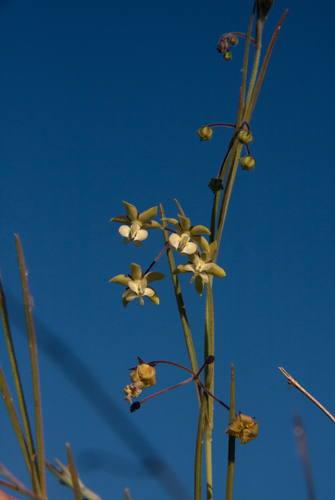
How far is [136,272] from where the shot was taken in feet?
2.42

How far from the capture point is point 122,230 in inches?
30.4

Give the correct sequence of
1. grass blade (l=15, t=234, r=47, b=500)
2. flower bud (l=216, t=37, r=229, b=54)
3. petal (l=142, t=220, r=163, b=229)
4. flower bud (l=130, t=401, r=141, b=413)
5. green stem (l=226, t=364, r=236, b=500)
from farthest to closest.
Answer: flower bud (l=216, t=37, r=229, b=54) < petal (l=142, t=220, r=163, b=229) < flower bud (l=130, t=401, r=141, b=413) < green stem (l=226, t=364, r=236, b=500) < grass blade (l=15, t=234, r=47, b=500)

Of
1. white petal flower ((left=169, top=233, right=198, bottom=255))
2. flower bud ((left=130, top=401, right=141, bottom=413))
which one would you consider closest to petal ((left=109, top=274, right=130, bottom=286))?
white petal flower ((left=169, top=233, right=198, bottom=255))

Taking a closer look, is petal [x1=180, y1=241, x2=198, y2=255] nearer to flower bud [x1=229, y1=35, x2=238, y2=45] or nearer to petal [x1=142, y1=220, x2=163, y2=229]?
petal [x1=142, y1=220, x2=163, y2=229]

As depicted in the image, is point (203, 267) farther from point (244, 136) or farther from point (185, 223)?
point (244, 136)

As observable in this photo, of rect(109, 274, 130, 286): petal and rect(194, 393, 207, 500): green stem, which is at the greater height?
rect(109, 274, 130, 286): petal

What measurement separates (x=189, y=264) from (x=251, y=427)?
0.25 meters

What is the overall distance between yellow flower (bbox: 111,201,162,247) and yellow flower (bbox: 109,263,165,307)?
0.06 meters

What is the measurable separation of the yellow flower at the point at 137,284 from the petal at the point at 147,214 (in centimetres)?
8

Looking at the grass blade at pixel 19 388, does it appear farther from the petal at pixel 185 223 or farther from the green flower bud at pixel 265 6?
the green flower bud at pixel 265 6

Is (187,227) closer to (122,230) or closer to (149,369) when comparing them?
(122,230)

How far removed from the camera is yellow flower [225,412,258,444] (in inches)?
22.8

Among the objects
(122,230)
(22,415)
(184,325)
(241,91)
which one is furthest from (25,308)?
(241,91)

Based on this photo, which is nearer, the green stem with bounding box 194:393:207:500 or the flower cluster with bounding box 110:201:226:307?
the green stem with bounding box 194:393:207:500
